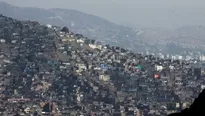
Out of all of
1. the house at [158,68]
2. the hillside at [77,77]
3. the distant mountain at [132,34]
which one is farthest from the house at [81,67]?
the distant mountain at [132,34]

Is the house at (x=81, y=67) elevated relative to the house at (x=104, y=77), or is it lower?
elevated

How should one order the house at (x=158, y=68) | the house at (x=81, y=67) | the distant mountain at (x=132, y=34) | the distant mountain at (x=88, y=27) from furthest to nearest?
the distant mountain at (x=88, y=27) < the distant mountain at (x=132, y=34) < the house at (x=158, y=68) < the house at (x=81, y=67)

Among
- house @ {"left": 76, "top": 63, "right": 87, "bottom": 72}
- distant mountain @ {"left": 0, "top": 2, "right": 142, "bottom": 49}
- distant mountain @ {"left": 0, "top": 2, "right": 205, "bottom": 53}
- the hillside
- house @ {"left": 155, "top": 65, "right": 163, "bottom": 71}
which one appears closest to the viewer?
the hillside

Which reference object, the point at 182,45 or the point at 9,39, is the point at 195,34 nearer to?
the point at 182,45

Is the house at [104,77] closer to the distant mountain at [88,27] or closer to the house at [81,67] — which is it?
the house at [81,67]

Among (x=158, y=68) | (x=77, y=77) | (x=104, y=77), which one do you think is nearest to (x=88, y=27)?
(x=158, y=68)

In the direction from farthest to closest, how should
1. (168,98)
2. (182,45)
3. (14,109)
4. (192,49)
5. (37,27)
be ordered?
1. (182,45)
2. (192,49)
3. (37,27)
4. (168,98)
5. (14,109)

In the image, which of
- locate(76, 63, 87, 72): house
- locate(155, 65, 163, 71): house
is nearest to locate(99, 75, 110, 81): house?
locate(76, 63, 87, 72): house

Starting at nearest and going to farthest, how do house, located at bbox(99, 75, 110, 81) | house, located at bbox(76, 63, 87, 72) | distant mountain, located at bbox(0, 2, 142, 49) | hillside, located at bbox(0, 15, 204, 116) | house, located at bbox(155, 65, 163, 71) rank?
1. hillside, located at bbox(0, 15, 204, 116)
2. house, located at bbox(99, 75, 110, 81)
3. house, located at bbox(76, 63, 87, 72)
4. house, located at bbox(155, 65, 163, 71)
5. distant mountain, located at bbox(0, 2, 142, 49)

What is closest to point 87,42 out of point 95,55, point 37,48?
point 95,55

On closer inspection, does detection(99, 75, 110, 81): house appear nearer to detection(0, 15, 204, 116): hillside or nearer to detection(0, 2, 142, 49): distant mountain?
detection(0, 15, 204, 116): hillside

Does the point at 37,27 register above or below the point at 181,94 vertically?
above
